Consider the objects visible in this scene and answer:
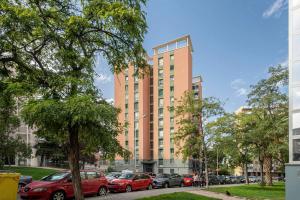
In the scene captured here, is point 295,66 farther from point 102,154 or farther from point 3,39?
point 3,39

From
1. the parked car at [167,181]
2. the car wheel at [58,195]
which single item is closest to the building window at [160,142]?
the parked car at [167,181]

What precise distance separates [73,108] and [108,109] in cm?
100

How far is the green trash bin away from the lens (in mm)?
12516

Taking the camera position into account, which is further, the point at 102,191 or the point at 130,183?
the point at 130,183

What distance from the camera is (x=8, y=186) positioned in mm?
Result: 12680

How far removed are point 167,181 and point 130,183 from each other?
9.27 metres

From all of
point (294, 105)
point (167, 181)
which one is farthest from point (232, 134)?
point (294, 105)

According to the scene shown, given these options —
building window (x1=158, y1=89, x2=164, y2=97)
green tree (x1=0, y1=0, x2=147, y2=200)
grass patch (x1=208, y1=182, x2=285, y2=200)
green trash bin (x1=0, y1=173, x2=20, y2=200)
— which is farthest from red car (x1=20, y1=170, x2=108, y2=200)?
building window (x1=158, y1=89, x2=164, y2=97)

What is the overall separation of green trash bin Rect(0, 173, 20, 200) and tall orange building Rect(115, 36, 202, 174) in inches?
2474

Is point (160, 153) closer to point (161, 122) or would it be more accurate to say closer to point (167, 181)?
point (161, 122)

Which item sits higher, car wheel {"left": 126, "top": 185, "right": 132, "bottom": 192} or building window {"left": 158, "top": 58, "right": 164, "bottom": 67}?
building window {"left": 158, "top": 58, "right": 164, "bottom": 67}

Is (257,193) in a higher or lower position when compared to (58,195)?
lower

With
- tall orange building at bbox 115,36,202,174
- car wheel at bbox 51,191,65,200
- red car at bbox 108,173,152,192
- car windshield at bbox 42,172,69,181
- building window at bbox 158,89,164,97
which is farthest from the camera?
building window at bbox 158,89,164,97

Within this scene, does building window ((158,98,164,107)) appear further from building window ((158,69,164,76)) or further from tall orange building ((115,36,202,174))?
building window ((158,69,164,76))
